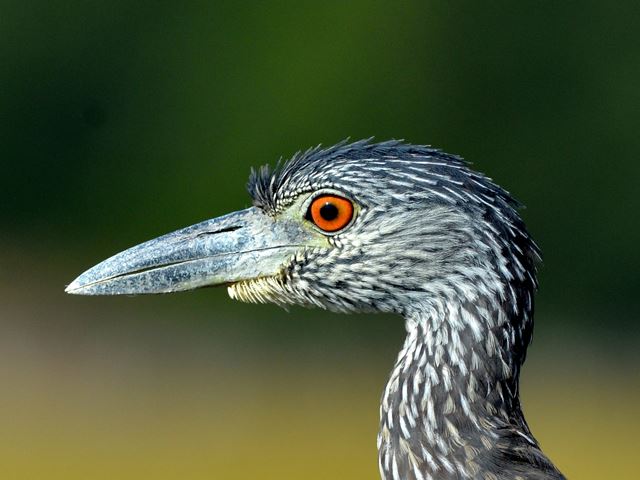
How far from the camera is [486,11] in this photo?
71.3 ft

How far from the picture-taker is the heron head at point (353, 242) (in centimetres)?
551

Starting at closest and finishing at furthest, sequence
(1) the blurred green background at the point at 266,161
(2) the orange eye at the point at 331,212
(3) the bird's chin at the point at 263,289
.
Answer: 1. (2) the orange eye at the point at 331,212
2. (3) the bird's chin at the point at 263,289
3. (1) the blurred green background at the point at 266,161

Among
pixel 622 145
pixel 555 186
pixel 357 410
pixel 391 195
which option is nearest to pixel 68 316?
pixel 357 410

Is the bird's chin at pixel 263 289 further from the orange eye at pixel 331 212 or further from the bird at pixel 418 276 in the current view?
the orange eye at pixel 331 212

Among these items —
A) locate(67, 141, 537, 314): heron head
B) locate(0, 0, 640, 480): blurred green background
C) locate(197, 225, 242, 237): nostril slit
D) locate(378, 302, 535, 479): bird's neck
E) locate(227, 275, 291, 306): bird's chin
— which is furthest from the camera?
locate(0, 0, 640, 480): blurred green background

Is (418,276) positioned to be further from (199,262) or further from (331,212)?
(199,262)

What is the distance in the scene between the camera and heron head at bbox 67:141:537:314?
5.51 metres

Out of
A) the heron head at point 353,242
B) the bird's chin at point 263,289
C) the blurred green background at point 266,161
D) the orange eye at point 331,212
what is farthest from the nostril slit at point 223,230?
the blurred green background at point 266,161

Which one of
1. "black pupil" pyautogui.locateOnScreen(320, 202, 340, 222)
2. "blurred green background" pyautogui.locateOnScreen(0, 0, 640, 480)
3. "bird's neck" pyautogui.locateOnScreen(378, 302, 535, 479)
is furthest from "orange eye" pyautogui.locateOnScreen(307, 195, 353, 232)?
"blurred green background" pyautogui.locateOnScreen(0, 0, 640, 480)

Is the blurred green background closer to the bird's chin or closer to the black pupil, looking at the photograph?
the bird's chin

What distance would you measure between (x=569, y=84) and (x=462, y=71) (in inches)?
71.5

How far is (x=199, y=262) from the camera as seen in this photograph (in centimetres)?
594

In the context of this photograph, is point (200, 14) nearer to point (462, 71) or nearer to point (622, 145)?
point (462, 71)

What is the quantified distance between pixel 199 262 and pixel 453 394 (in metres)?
1.36
